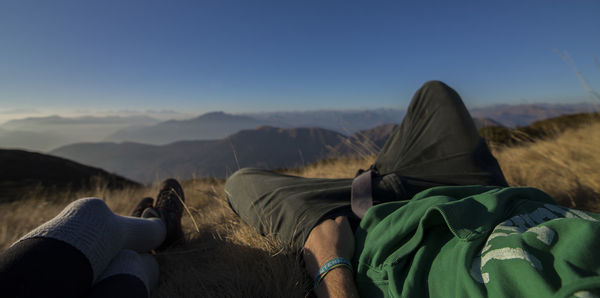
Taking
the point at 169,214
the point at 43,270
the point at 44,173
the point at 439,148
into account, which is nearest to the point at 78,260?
the point at 43,270

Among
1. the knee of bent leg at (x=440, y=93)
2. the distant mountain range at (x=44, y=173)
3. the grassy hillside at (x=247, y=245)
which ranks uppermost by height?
the knee of bent leg at (x=440, y=93)

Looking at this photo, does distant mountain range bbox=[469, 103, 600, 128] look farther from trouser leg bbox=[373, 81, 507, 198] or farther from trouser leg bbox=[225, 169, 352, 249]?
trouser leg bbox=[225, 169, 352, 249]

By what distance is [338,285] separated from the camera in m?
1.02

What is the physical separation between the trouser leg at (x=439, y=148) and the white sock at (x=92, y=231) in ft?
5.33

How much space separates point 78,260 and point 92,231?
15 centimetres

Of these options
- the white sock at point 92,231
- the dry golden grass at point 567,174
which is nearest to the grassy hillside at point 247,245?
the dry golden grass at point 567,174

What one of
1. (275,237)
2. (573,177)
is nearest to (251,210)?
(275,237)

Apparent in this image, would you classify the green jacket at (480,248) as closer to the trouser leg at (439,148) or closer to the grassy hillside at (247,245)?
the grassy hillside at (247,245)

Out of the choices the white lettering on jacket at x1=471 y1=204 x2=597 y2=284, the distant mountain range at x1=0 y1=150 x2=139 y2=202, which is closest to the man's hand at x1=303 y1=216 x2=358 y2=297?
the white lettering on jacket at x1=471 y1=204 x2=597 y2=284

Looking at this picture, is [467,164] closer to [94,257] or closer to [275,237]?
[275,237]

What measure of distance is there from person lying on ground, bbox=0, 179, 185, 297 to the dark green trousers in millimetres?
727

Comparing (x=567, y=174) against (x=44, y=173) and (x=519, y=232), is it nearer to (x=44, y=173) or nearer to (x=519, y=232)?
(x=519, y=232)

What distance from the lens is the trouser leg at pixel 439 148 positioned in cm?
171

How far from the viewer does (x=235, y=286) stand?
1219mm
